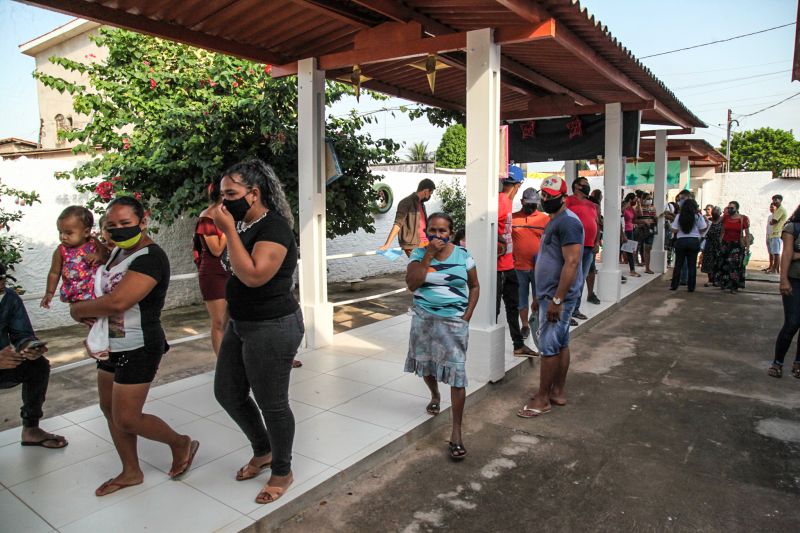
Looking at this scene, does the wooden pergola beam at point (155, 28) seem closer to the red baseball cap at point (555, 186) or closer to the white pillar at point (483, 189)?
the white pillar at point (483, 189)

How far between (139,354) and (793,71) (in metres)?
8.06

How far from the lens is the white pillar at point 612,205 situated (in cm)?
821

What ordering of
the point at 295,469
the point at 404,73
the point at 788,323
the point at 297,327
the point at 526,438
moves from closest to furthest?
the point at 297,327 → the point at 295,469 → the point at 526,438 → the point at 788,323 → the point at 404,73

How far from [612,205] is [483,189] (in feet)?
14.3

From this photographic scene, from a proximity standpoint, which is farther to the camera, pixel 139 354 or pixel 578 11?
pixel 578 11

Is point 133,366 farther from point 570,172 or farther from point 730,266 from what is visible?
point 730,266

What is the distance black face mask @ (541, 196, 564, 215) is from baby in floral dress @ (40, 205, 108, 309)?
10.2 feet

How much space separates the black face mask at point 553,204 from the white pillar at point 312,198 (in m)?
2.53

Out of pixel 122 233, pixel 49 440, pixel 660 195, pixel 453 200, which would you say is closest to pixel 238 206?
pixel 122 233

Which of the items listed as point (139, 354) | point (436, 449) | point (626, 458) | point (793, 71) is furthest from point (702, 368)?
point (139, 354)

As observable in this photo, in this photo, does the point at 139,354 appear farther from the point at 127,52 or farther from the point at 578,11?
the point at 127,52

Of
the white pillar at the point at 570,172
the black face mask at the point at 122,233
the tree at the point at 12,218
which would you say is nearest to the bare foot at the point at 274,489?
the black face mask at the point at 122,233

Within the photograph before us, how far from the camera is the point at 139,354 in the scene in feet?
9.41

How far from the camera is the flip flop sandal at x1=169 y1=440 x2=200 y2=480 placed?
317 cm
